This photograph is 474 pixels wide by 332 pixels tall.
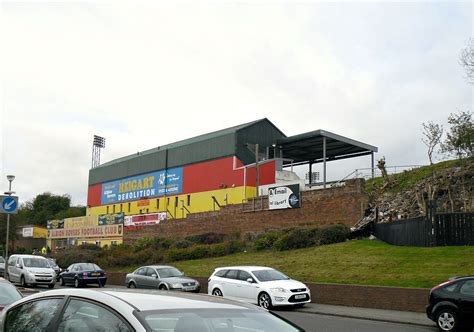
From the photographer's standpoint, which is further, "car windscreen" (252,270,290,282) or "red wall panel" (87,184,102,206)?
"red wall panel" (87,184,102,206)

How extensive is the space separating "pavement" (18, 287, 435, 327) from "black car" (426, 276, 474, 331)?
1.44 m

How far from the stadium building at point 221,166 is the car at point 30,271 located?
799 inches

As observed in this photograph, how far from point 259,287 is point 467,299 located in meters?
7.69

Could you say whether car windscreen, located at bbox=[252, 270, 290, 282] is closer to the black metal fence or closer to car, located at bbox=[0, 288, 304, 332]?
the black metal fence

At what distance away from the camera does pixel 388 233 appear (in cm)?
2917

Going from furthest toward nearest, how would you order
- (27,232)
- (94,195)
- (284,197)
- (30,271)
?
(94,195) < (27,232) < (284,197) < (30,271)

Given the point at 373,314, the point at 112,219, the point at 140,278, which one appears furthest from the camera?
the point at 112,219

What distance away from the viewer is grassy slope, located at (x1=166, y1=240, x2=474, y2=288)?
65.9ft

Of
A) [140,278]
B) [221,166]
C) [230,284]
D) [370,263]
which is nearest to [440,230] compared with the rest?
[370,263]

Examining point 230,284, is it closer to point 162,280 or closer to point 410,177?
point 162,280

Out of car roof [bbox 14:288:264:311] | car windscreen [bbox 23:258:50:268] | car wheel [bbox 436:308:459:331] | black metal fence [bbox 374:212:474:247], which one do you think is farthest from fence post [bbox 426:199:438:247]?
car roof [bbox 14:288:264:311]

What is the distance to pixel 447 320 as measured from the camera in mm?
13789

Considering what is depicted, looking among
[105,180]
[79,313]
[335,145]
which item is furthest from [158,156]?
[79,313]

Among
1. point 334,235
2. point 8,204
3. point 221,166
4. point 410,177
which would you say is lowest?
point 334,235
